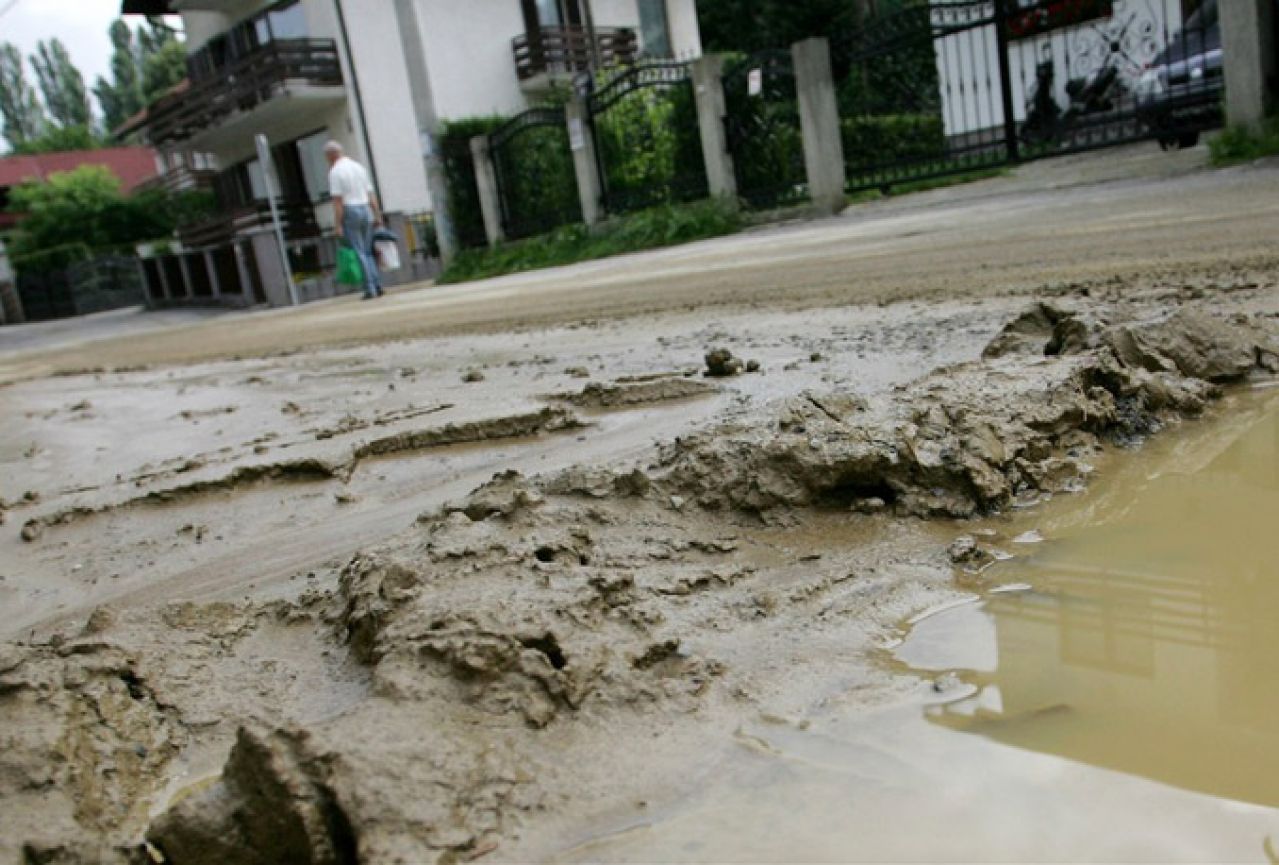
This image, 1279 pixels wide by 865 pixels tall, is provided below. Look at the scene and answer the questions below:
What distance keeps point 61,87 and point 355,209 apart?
7614cm

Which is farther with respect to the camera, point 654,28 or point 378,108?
point 654,28

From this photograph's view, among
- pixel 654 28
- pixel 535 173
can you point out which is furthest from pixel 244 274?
pixel 654 28

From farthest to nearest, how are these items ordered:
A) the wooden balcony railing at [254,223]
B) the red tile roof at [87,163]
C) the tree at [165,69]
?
the tree at [165,69], the red tile roof at [87,163], the wooden balcony railing at [254,223]

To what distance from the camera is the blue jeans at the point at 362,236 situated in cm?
1523

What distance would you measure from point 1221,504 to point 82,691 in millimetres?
1842

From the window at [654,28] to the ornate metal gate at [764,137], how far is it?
1682 centimetres

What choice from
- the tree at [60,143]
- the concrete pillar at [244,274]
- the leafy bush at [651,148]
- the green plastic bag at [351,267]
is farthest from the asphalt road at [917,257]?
the tree at [60,143]

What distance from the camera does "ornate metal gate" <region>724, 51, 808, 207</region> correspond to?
1359 centimetres

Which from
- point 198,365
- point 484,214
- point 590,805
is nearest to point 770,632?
point 590,805

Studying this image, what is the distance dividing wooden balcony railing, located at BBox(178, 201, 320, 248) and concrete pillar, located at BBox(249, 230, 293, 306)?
283cm

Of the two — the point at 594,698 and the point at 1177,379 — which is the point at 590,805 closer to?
the point at 594,698

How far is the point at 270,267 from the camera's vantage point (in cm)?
2217

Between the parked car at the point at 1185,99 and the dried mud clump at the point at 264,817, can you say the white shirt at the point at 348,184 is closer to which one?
the parked car at the point at 1185,99

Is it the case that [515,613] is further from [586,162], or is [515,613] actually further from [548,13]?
[548,13]
